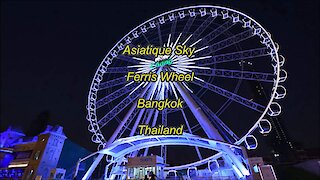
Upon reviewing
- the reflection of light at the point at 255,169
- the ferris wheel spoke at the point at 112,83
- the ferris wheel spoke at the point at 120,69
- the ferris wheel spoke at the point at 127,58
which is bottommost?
the reflection of light at the point at 255,169

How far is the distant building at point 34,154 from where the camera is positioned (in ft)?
137

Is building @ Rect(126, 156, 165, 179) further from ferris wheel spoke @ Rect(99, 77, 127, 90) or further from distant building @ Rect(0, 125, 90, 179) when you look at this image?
distant building @ Rect(0, 125, 90, 179)

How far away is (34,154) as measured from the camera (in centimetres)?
4303

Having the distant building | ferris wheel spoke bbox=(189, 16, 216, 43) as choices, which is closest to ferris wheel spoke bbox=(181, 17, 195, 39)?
ferris wheel spoke bbox=(189, 16, 216, 43)

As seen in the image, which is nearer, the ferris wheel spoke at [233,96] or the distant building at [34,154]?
the ferris wheel spoke at [233,96]

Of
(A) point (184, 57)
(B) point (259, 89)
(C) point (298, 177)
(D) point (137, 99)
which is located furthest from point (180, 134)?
(B) point (259, 89)

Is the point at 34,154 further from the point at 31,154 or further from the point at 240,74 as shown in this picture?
the point at 240,74

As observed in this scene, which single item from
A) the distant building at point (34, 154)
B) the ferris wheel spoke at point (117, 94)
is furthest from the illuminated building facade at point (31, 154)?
the ferris wheel spoke at point (117, 94)

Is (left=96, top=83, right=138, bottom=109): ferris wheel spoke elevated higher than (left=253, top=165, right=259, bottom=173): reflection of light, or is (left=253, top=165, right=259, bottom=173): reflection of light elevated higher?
(left=96, top=83, right=138, bottom=109): ferris wheel spoke

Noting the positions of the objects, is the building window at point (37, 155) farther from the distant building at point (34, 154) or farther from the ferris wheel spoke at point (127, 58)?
the ferris wheel spoke at point (127, 58)

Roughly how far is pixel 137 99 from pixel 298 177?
763 inches

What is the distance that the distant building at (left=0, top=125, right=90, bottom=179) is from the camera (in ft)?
137

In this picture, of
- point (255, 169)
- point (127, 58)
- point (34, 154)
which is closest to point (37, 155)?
point (34, 154)

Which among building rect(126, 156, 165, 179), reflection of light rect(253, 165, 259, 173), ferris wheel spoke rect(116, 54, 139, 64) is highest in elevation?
ferris wheel spoke rect(116, 54, 139, 64)
